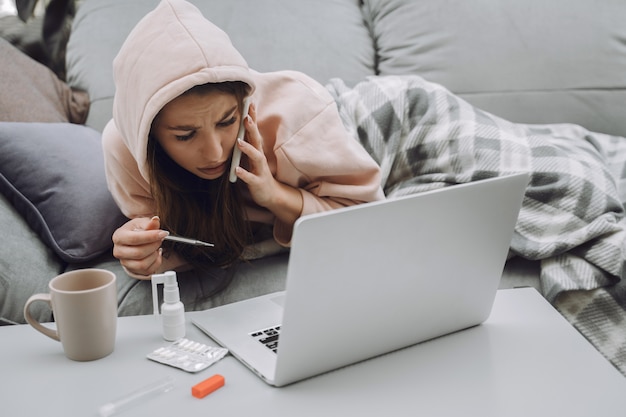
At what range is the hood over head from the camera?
0.97 m

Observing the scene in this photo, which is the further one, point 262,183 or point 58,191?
point 58,191

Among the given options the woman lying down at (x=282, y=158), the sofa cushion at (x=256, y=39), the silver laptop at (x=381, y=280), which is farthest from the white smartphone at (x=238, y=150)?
the sofa cushion at (x=256, y=39)

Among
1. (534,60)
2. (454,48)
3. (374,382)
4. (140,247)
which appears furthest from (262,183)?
(534,60)

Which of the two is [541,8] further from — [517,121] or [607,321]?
[607,321]

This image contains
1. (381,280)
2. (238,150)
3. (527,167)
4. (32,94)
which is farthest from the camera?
(32,94)

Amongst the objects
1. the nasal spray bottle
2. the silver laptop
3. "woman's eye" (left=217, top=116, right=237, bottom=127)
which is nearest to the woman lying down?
"woman's eye" (left=217, top=116, right=237, bottom=127)

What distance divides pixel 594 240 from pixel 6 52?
1.39m

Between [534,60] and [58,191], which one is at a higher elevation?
[534,60]

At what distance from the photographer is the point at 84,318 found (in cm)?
72

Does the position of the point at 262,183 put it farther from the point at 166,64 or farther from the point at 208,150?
the point at 166,64

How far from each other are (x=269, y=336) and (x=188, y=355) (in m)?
0.10

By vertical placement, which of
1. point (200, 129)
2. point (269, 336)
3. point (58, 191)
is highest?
point (200, 129)

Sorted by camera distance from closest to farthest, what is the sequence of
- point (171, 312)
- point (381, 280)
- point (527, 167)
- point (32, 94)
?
1. point (381, 280)
2. point (171, 312)
3. point (527, 167)
4. point (32, 94)

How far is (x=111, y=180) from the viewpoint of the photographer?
48.9 inches
